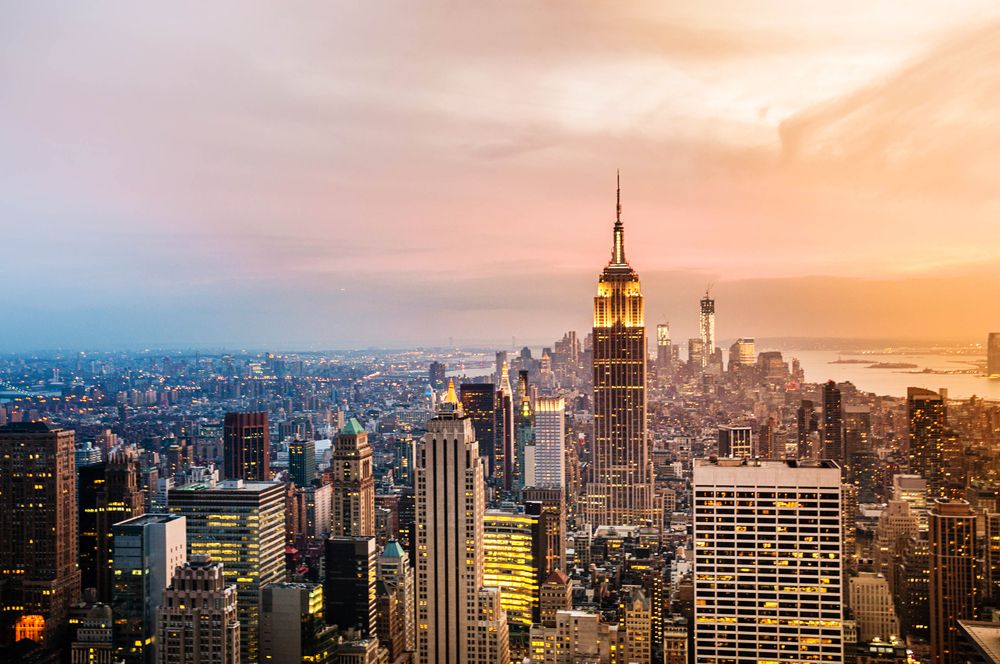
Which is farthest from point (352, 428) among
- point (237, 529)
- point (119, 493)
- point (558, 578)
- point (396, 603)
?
point (558, 578)

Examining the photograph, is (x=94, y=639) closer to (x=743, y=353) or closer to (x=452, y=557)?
(x=452, y=557)

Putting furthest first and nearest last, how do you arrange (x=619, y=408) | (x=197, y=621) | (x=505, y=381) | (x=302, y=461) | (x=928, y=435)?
(x=619, y=408), (x=505, y=381), (x=302, y=461), (x=928, y=435), (x=197, y=621)

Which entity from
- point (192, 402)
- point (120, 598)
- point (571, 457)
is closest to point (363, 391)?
point (192, 402)

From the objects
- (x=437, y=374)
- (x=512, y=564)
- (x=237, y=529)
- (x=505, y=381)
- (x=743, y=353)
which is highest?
(x=743, y=353)

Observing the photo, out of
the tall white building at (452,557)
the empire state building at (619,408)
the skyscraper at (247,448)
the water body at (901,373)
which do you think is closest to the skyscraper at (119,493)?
the skyscraper at (247,448)

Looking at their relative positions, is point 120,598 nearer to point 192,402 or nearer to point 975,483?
point 192,402

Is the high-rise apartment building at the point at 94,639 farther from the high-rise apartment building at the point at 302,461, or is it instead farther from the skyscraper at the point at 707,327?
the skyscraper at the point at 707,327
